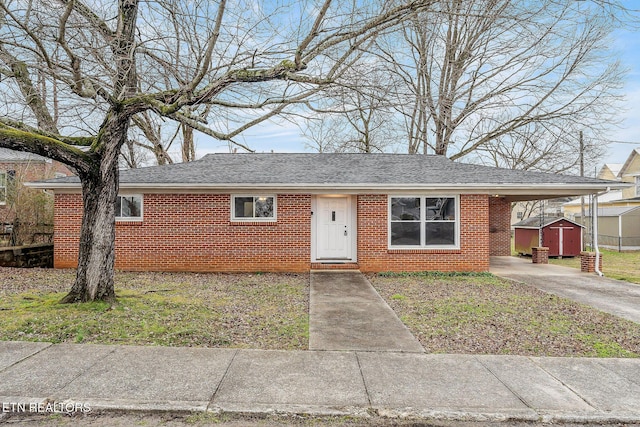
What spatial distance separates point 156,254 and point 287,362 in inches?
318

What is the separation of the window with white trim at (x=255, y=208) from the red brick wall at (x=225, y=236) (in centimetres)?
21

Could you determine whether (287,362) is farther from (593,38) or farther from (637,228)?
(637,228)

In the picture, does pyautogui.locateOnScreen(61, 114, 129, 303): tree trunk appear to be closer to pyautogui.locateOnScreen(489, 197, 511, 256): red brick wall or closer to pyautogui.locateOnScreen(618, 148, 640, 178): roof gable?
pyautogui.locateOnScreen(489, 197, 511, 256): red brick wall

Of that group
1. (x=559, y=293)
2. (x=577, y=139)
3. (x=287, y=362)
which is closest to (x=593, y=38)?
(x=577, y=139)

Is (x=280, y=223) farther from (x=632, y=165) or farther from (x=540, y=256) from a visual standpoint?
(x=632, y=165)

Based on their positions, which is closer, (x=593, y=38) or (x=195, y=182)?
(x=195, y=182)

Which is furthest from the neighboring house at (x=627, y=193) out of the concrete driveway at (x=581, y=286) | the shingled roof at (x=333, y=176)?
the shingled roof at (x=333, y=176)

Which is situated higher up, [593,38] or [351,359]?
[593,38]

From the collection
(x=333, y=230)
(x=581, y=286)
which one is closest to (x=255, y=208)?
(x=333, y=230)

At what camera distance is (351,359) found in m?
4.39

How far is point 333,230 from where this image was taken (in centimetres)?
1166

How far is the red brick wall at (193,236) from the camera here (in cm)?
1087

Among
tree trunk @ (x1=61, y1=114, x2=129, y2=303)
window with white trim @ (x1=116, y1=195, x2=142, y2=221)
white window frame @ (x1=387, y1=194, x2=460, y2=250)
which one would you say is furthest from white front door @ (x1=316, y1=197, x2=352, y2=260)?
tree trunk @ (x1=61, y1=114, x2=129, y2=303)

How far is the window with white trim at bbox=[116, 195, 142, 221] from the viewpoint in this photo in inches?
430
